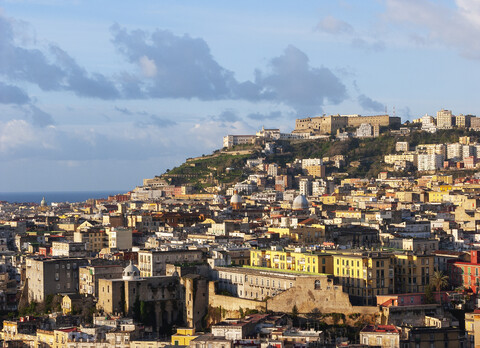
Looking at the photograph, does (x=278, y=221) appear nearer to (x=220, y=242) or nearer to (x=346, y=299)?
(x=220, y=242)

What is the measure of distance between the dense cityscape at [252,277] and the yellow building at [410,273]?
6 centimetres

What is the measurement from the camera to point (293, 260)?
68.8 metres

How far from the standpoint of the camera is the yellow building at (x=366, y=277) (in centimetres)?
6294

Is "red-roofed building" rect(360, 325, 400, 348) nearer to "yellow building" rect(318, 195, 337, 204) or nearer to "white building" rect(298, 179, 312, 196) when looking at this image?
"yellow building" rect(318, 195, 337, 204)

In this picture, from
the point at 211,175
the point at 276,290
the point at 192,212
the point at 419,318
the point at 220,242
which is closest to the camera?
the point at 419,318

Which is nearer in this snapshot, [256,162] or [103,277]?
[103,277]

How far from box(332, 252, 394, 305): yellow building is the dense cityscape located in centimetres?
8

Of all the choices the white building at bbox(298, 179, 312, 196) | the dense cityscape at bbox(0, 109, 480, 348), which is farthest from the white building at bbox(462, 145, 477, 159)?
the dense cityscape at bbox(0, 109, 480, 348)

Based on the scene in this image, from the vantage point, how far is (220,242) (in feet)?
277

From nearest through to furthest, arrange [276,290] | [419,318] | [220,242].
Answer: [419,318], [276,290], [220,242]

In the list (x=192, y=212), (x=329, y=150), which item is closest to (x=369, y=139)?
(x=329, y=150)

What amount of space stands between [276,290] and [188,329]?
6.60 m

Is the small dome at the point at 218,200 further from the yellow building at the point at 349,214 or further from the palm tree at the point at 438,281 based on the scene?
A: the palm tree at the point at 438,281

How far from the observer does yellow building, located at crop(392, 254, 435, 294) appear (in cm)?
6512
